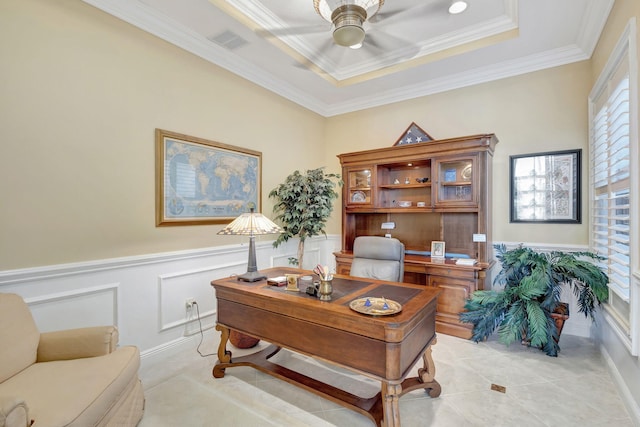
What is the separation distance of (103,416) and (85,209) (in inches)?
57.3

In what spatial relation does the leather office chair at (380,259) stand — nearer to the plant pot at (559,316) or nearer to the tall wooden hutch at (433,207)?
the tall wooden hutch at (433,207)

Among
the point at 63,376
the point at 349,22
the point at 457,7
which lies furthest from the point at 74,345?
the point at 457,7

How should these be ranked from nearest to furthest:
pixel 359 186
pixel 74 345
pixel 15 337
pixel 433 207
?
pixel 15 337 → pixel 74 345 → pixel 433 207 → pixel 359 186

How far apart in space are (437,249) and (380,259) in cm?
122

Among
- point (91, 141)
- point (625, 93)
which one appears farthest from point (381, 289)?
point (91, 141)

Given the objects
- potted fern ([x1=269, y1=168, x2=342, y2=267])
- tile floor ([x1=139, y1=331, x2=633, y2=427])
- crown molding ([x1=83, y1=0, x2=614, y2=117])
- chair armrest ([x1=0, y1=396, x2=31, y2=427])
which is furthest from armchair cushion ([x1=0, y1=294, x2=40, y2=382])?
potted fern ([x1=269, y1=168, x2=342, y2=267])

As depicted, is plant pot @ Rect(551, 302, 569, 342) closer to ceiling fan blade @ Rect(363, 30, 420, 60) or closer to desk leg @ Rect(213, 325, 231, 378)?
desk leg @ Rect(213, 325, 231, 378)

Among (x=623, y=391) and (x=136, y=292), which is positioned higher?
(x=136, y=292)

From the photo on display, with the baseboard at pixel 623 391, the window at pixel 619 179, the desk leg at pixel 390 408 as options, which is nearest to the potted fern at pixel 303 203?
the desk leg at pixel 390 408

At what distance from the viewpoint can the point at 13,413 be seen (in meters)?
1.13

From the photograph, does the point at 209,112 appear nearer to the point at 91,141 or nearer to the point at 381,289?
the point at 91,141

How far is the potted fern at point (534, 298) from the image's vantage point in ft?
8.22

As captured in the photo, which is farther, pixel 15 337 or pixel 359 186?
pixel 359 186

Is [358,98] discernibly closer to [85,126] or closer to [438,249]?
[438,249]
